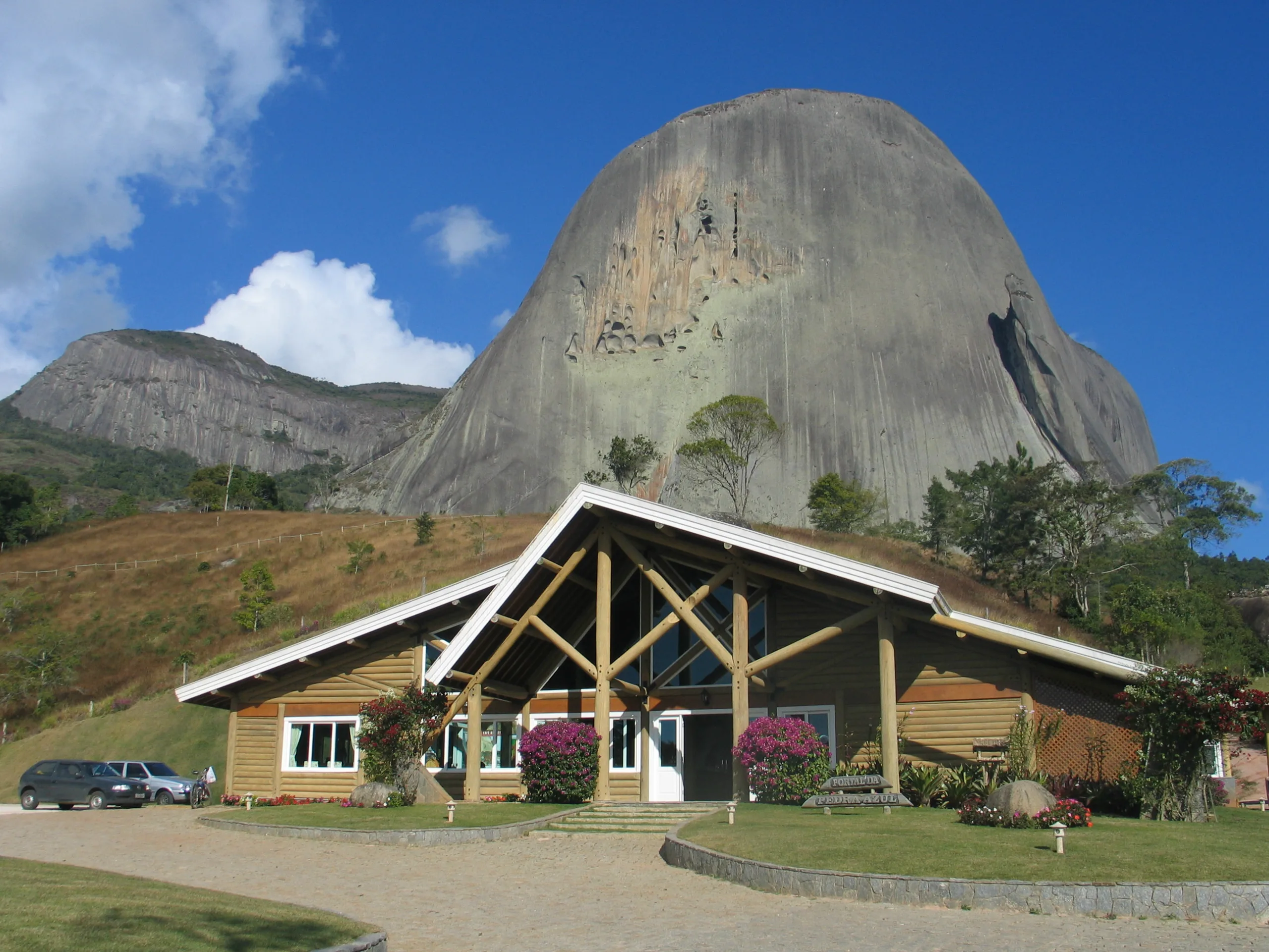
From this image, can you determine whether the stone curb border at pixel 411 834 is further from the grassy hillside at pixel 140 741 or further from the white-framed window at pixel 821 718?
the grassy hillside at pixel 140 741

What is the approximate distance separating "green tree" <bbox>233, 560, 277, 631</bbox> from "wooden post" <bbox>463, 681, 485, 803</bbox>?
30171mm

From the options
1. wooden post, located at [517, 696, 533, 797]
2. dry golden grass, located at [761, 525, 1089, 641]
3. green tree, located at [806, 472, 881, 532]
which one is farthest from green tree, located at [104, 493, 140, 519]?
wooden post, located at [517, 696, 533, 797]

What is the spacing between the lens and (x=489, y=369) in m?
114

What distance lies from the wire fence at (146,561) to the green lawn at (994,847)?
58.0 meters

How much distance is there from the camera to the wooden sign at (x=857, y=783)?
16859mm

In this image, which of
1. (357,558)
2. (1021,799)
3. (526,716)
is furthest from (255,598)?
(1021,799)

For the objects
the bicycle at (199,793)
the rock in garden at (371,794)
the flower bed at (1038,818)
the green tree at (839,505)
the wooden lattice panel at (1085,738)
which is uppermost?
the green tree at (839,505)

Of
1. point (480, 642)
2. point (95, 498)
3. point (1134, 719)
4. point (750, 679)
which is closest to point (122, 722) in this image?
point (480, 642)

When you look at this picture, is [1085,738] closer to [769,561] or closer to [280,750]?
[769,561]

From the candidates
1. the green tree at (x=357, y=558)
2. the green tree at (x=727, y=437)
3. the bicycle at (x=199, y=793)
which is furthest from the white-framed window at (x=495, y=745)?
the green tree at (x=727, y=437)

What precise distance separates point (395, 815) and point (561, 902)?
783 centimetres

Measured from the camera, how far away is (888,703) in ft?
60.8

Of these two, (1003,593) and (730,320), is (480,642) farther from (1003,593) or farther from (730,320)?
(730,320)

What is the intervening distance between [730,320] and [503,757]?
272 feet
